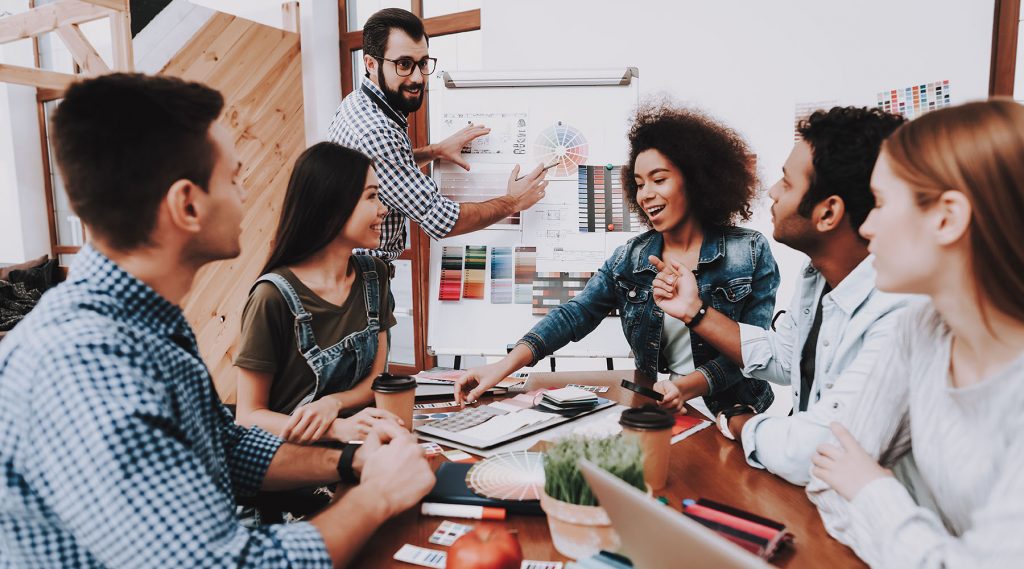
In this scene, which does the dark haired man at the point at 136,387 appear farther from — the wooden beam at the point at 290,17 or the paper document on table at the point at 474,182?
the wooden beam at the point at 290,17

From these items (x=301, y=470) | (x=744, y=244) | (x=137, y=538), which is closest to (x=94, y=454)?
(x=137, y=538)

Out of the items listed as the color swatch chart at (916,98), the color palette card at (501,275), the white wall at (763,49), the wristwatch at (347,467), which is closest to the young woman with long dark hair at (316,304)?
the wristwatch at (347,467)

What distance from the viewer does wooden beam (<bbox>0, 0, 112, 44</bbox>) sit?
3.11 meters

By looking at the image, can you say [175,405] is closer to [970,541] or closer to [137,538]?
[137,538]

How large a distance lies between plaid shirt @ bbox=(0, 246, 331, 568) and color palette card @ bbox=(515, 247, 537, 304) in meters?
1.70

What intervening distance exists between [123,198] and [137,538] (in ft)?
1.35

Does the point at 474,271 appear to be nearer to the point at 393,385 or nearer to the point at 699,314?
the point at 699,314

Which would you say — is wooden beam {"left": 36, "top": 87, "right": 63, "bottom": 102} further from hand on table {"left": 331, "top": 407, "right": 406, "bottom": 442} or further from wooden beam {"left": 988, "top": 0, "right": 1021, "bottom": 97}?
wooden beam {"left": 988, "top": 0, "right": 1021, "bottom": 97}

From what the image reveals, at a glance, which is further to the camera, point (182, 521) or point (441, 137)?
point (441, 137)

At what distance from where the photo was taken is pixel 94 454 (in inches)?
23.3

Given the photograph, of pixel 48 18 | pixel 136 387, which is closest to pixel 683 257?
pixel 136 387

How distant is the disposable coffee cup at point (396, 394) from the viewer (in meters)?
1.20

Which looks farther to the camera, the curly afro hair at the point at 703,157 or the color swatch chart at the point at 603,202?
the color swatch chart at the point at 603,202

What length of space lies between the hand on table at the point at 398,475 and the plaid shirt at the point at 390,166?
4.20 ft
